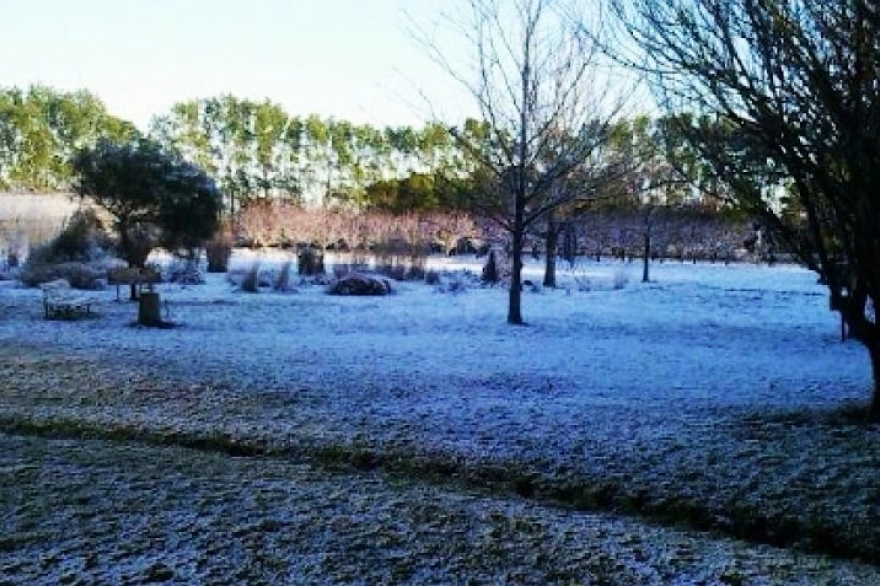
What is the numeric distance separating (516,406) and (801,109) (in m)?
3.16

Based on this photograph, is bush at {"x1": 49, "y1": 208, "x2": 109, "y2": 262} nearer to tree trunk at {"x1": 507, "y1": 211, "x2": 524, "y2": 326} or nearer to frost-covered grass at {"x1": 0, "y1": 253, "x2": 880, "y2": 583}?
frost-covered grass at {"x1": 0, "y1": 253, "x2": 880, "y2": 583}

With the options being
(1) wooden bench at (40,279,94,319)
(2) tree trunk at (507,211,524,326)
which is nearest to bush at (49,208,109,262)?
(1) wooden bench at (40,279,94,319)

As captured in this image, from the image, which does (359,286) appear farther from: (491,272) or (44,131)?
(44,131)

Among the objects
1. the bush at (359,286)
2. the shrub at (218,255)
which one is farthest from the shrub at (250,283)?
the shrub at (218,255)

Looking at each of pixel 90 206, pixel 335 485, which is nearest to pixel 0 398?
pixel 335 485

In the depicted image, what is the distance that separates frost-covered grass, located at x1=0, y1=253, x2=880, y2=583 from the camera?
448 cm

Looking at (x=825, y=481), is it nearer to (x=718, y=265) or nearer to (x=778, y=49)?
(x=778, y=49)

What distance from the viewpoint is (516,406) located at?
6.70m

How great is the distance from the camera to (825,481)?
4.64 meters

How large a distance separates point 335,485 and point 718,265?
1378 inches

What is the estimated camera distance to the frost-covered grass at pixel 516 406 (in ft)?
14.7

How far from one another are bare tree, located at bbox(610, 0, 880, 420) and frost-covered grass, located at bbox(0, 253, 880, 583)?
1366 mm

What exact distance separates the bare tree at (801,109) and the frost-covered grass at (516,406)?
1366 mm

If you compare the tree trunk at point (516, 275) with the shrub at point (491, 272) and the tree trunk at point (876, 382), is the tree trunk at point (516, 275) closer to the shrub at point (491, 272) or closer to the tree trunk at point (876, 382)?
the tree trunk at point (876, 382)
